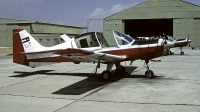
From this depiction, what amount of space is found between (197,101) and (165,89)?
172cm

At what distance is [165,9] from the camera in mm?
Answer: 49812

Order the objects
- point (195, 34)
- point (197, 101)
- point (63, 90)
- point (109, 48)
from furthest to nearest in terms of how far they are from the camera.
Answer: point (195, 34) < point (109, 48) < point (63, 90) < point (197, 101)

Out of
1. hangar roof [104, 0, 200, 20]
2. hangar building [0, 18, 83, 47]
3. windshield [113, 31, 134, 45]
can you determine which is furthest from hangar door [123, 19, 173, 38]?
windshield [113, 31, 134, 45]

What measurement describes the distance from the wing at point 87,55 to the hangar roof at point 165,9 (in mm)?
42216

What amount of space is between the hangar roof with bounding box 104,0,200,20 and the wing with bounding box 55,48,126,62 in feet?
139

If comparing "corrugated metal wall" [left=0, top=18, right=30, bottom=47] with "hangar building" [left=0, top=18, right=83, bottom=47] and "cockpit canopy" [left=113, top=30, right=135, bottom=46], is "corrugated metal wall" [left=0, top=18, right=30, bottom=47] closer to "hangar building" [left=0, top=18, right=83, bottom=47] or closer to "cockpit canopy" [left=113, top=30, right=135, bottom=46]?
"hangar building" [left=0, top=18, right=83, bottom=47]

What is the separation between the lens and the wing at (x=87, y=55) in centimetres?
784

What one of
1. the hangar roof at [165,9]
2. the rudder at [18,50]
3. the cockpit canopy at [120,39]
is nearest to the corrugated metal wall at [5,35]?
the hangar roof at [165,9]

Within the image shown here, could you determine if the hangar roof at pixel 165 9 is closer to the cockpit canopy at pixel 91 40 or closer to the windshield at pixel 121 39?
the windshield at pixel 121 39

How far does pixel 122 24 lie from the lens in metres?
53.2

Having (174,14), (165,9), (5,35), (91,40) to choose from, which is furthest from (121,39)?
(5,35)

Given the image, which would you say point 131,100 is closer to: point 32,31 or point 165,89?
point 165,89

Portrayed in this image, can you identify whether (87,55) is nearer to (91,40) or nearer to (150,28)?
(91,40)

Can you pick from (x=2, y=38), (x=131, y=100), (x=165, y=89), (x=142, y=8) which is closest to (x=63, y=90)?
(x=131, y=100)
